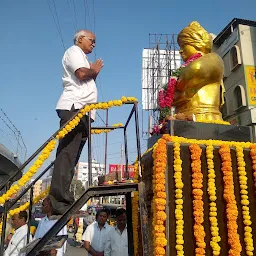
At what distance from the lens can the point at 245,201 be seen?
304 centimetres

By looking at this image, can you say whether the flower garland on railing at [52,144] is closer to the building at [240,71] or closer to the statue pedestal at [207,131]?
the statue pedestal at [207,131]

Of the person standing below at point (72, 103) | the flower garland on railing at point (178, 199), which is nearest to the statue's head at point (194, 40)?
the person standing below at point (72, 103)

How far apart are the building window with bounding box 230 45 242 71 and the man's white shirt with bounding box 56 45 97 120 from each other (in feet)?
53.6

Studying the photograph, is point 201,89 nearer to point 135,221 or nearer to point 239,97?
point 135,221

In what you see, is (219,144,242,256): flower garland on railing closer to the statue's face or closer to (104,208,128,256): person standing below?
the statue's face

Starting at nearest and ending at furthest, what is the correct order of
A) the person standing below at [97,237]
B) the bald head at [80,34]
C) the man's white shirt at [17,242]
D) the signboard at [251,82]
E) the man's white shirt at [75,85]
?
the man's white shirt at [75,85] → the bald head at [80,34] → the man's white shirt at [17,242] → the person standing below at [97,237] → the signboard at [251,82]

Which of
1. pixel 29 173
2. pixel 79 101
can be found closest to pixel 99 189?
pixel 29 173

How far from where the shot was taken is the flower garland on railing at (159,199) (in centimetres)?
274

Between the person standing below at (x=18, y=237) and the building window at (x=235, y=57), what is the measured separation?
16.3 m

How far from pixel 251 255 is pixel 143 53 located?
2654 cm

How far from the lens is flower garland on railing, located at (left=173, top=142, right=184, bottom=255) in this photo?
281 centimetres

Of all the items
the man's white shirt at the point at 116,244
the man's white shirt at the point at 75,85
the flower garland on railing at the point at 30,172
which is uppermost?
the man's white shirt at the point at 75,85

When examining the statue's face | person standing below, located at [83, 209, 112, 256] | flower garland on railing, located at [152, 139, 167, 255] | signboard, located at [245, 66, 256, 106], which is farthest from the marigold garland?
signboard, located at [245, 66, 256, 106]

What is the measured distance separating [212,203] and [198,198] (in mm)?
183
